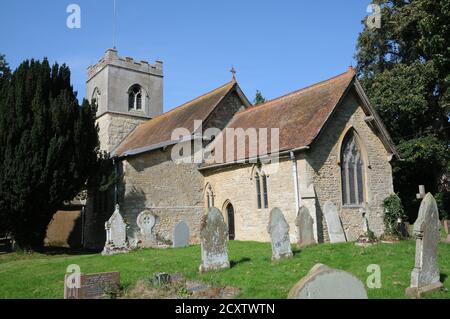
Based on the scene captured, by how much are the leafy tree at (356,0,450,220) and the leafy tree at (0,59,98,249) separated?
56.9 feet

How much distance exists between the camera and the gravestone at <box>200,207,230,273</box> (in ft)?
33.6

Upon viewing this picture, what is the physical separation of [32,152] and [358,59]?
2201cm

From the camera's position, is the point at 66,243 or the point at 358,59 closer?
the point at 66,243

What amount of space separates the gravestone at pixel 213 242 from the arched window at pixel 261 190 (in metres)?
6.42

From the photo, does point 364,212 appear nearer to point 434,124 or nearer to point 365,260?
point 365,260

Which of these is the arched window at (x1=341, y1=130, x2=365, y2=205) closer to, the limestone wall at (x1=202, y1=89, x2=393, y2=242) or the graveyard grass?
the limestone wall at (x1=202, y1=89, x2=393, y2=242)

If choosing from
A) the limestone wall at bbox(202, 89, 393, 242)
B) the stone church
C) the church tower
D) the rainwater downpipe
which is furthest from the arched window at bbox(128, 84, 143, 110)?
the rainwater downpipe

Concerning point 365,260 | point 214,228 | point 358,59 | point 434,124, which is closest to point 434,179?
point 434,124

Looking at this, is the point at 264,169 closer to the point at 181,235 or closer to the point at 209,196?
the point at 209,196

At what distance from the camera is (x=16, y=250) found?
17484 mm

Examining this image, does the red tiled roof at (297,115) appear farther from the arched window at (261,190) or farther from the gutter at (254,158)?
the arched window at (261,190)

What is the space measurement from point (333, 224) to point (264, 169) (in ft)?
12.0
